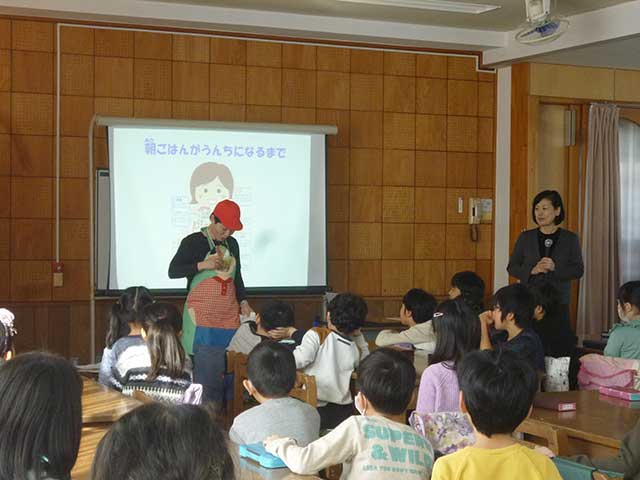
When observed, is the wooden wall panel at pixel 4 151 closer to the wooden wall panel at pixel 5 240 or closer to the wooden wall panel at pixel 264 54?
the wooden wall panel at pixel 5 240

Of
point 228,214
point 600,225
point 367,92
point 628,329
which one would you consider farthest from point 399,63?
point 628,329

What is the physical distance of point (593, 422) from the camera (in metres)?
3.29

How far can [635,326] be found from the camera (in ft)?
15.0

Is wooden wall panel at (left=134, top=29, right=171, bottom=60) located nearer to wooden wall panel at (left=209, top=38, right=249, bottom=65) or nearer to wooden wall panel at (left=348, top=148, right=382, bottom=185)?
wooden wall panel at (left=209, top=38, right=249, bottom=65)

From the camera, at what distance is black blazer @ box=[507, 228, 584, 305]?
19.4 feet

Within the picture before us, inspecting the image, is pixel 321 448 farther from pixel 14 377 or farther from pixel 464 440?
pixel 14 377

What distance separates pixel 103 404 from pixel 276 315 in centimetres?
179

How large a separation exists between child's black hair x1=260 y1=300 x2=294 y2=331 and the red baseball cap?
592mm

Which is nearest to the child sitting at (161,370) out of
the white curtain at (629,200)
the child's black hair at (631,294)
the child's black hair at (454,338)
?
the child's black hair at (454,338)

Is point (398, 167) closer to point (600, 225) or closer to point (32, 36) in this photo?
point (600, 225)

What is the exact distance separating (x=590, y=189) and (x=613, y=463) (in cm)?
564

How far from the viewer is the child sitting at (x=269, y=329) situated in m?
4.98

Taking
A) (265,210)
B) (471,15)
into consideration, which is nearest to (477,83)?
(471,15)

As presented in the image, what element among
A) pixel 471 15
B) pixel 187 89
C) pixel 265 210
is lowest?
pixel 265 210
